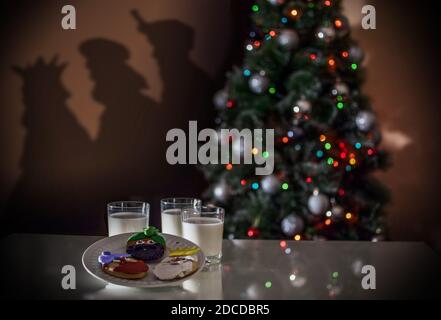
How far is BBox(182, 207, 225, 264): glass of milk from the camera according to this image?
1.20 metres

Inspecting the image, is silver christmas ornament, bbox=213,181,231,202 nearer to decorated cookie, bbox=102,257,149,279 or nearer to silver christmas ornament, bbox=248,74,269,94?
silver christmas ornament, bbox=248,74,269,94

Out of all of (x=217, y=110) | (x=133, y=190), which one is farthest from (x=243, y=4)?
(x=133, y=190)

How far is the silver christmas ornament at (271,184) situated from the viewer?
8.79 feet

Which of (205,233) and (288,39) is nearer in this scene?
(205,233)

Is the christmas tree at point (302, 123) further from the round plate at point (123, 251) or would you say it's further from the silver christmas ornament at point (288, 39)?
the round plate at point (123, 251)

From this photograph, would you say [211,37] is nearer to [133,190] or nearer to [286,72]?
[286,72]

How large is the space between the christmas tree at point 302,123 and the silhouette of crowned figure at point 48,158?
1146mm

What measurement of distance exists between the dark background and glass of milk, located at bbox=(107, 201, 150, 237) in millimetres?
2136

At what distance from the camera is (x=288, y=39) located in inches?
105

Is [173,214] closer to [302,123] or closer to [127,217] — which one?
[127,217]

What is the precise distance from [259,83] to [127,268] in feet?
6.01

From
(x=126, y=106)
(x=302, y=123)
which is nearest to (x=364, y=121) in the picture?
(x=302, y=123)

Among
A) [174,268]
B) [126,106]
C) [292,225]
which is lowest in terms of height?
[292,225]

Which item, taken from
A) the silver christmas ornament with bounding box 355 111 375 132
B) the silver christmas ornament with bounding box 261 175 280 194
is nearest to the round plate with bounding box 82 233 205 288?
the silver christmas ornament with bounding box 261 175 280 194
